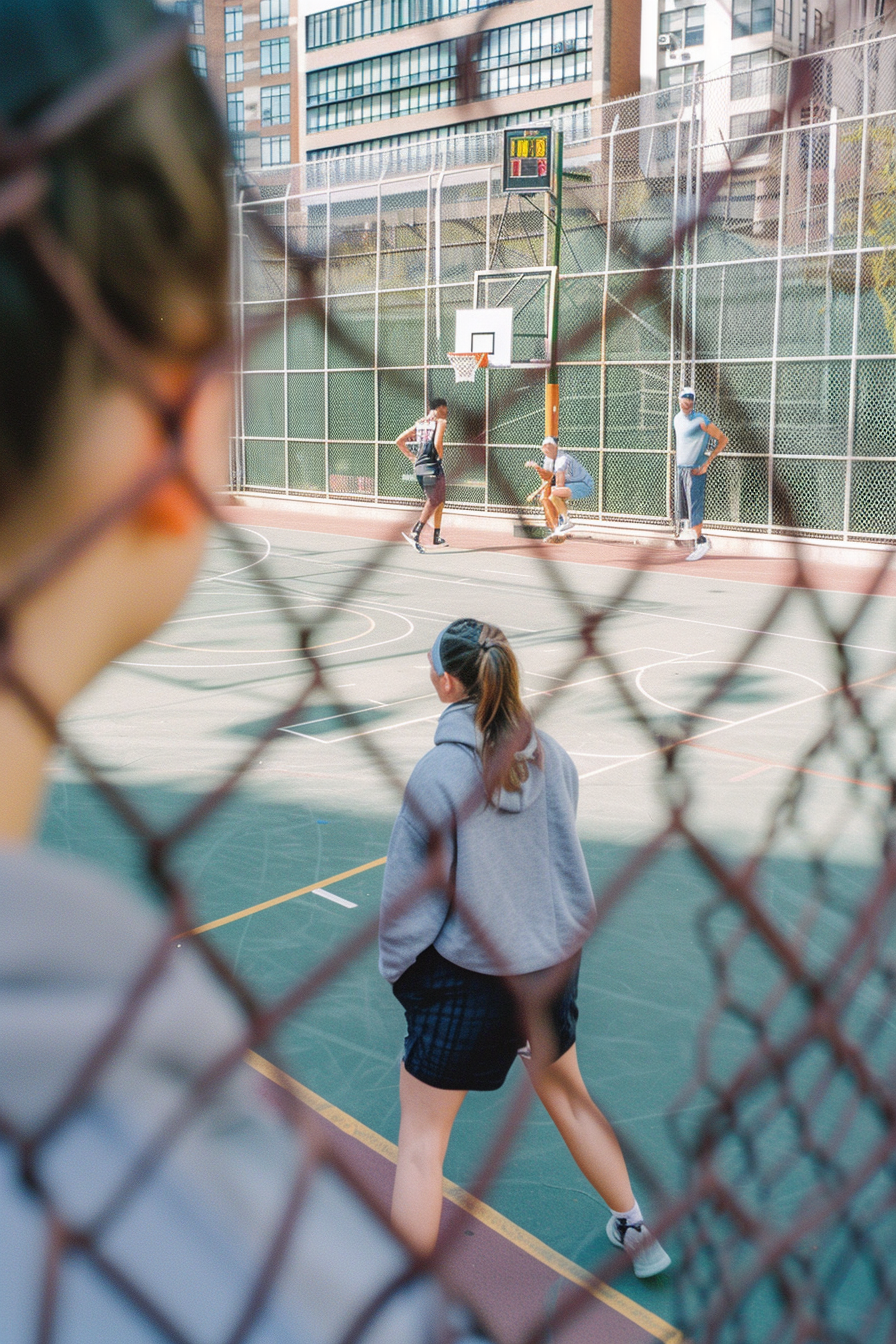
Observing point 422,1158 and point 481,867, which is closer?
point 481,867

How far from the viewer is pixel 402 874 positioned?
2709 millimetres

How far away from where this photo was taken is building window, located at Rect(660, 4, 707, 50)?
139ft

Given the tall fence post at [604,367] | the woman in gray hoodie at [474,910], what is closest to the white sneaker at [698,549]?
the woman in gray hoodie at [474,910]

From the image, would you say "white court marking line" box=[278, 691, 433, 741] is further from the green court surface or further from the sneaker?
the sneaker

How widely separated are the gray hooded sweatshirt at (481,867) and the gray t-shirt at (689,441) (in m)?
10.1

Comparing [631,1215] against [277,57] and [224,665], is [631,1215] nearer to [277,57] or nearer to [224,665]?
[224,665]

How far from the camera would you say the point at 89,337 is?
0.54m

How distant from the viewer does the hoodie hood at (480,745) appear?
8.73 ft

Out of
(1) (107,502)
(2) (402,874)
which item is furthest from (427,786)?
(1) (107,502)

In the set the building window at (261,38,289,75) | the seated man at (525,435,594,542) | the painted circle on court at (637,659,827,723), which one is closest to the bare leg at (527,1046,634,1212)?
the seated man at (525,435,594,542)

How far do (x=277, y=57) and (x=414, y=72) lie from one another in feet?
20.6

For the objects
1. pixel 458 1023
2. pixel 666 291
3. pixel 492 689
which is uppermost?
pixel 666 291

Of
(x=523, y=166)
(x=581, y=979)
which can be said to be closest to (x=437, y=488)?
(x=581, y=979)

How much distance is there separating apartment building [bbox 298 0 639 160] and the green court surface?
3281cm
